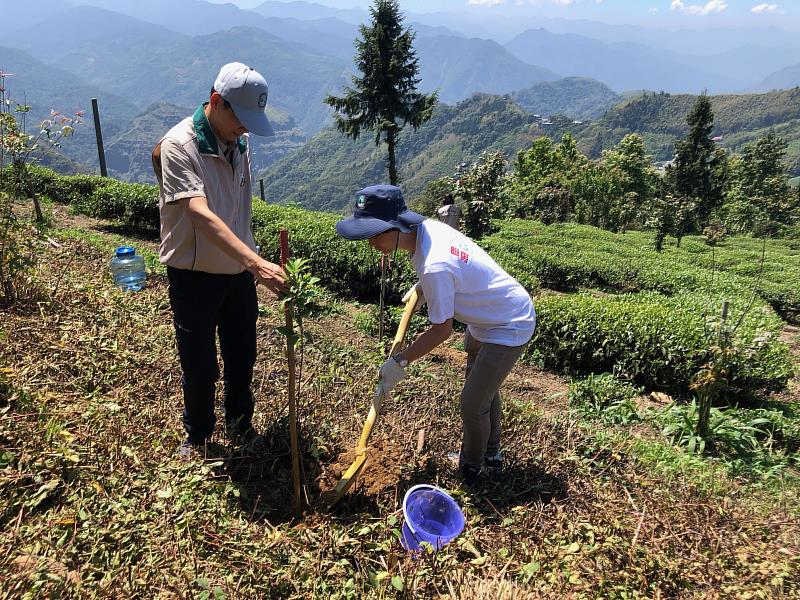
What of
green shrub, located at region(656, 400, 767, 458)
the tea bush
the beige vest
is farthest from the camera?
the tea bush

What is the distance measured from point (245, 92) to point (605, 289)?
9.17 m

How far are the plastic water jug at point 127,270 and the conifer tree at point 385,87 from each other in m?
16.9

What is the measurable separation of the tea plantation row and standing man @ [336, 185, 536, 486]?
3.77ft

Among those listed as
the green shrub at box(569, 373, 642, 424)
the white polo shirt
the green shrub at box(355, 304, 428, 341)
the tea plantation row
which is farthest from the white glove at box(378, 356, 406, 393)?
the green shrub at box(355, 304, 428, 341)

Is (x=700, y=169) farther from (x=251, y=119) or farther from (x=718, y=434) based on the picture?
(x=251, y=119)

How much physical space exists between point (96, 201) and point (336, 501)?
955 cm

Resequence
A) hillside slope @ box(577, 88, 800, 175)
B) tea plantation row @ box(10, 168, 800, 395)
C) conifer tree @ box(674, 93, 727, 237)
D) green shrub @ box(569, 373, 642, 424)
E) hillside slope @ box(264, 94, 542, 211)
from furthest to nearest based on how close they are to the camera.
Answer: hillside slope @ box(264, 94, 542, 211), hillside slope @ box(577, 88, 800, 175), conifer tree @ box(674, 93, 727, 237), tea plantation row @ box(10, 168, 800, 395), green shrub @ box(569, 373, 642, 424)

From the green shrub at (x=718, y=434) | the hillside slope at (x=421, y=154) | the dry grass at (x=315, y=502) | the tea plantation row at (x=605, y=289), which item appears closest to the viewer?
the dry grass at (x=315, y=502)

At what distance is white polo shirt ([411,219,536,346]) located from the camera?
2.17 metres

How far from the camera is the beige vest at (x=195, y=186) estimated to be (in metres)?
2.09

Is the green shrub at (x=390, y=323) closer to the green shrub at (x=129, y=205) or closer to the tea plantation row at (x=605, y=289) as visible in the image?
the tea plantation row at (x=605, y=289)

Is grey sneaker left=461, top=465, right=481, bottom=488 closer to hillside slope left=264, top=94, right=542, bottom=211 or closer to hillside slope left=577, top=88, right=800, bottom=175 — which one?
hillside slope left=264, top=94, right=542, bottom=211

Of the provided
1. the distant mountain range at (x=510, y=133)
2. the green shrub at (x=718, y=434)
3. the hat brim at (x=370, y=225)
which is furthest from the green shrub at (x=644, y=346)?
the distant mountain range at (x=510, y=133)

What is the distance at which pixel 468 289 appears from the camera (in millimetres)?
2334
